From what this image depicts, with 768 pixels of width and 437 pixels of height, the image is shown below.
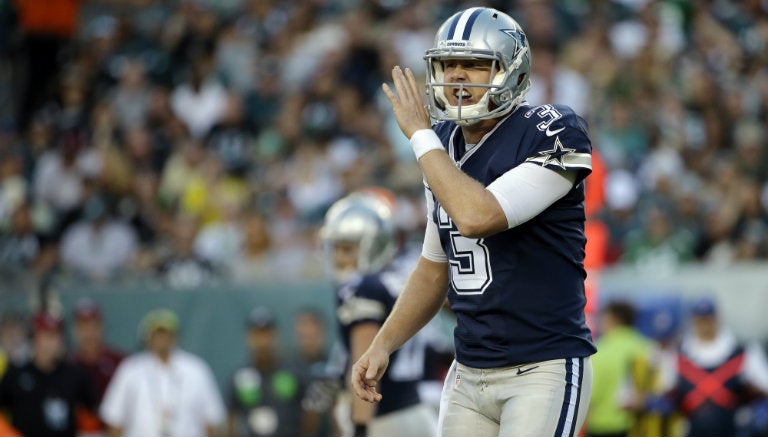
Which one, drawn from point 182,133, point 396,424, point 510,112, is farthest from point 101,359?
point 510,112

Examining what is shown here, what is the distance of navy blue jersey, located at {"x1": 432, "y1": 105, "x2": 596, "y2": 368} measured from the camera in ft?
13.1

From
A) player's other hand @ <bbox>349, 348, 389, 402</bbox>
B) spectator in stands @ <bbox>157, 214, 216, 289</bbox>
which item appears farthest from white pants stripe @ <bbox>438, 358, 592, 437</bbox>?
spectator in stands @ <bbox>157, 214, 216, 289</bbox>

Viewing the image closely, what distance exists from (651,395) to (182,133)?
19.7 ft

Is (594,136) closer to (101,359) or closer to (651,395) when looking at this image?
(651,395)

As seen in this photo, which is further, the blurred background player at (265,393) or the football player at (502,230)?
the blurred background player at (265,393)

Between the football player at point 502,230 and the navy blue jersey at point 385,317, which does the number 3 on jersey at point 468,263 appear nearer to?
the football player at point 502,230

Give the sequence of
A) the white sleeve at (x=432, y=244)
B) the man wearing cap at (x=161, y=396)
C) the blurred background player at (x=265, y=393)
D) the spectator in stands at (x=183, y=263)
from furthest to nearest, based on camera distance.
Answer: the spectator in stands at (x=183, y=263), the blurred background player at (x=265, y=393), the man wearing cap at (x=161, y=396), the white sleeve at (x=432, y=244)

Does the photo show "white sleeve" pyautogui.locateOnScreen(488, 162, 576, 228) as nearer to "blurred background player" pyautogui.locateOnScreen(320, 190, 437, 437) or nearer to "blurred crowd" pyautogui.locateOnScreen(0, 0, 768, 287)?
"blurred background player" pyautogui.locateOnScreen(320, 190, 437, 437)

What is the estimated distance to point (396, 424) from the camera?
19.9 feet

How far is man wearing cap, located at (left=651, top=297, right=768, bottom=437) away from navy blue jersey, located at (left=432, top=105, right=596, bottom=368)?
5.48 meters

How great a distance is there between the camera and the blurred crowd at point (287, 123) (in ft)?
37.5

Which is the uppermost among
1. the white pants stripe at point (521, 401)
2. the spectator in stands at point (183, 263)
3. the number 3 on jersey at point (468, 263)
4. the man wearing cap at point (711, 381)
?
the number 3 on jersey at point (468, 263)

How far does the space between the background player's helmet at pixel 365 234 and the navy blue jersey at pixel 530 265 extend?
2580mm

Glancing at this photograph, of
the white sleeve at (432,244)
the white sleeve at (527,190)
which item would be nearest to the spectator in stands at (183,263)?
the white sleeve at (432,244)
